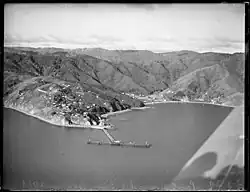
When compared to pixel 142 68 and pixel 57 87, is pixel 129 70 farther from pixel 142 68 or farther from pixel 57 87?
pixel 57 87

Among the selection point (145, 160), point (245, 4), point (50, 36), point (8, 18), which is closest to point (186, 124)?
point (145, 160)

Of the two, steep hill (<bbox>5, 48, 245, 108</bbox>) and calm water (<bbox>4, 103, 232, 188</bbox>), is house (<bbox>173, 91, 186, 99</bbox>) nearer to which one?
steep hill (<bbox>5, 48, 245, 108</bbox>)

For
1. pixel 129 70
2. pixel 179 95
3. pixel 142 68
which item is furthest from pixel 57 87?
pixel 179 95

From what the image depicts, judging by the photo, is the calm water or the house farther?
the house

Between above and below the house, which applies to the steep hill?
above

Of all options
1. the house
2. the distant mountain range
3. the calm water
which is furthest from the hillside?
the house

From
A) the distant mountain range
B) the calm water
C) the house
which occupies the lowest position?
the calm water
